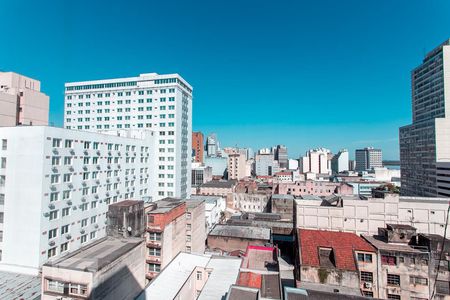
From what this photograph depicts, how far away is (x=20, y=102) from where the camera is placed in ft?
139

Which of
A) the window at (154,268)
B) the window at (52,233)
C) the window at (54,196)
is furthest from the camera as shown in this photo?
the window at (54,196)

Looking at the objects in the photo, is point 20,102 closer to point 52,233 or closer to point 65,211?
point 65,211

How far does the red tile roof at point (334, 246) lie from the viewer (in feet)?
76.6

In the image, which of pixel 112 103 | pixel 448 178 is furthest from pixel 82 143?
pixel 448 178

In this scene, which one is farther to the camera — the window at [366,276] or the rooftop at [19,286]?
the window at [366,276]

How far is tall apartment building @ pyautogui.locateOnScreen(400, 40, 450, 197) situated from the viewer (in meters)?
70.4

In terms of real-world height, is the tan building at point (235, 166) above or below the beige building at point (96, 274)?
above

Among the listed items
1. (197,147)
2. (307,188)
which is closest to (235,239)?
(307,188)

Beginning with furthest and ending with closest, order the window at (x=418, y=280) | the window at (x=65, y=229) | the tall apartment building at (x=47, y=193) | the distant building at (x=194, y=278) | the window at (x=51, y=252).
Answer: the window at (x=65, y=229)
the window at (x=51, y=252)
the tall apartment building at (x=47, y=193)
the window at (x=418, y=280)
the distant building at (x=194, y=278)

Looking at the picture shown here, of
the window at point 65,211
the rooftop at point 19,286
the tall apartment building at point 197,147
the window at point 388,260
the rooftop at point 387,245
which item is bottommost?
the rooftop at point 19,286

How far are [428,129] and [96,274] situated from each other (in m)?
97.0

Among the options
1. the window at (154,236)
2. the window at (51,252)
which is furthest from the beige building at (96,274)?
the window at (51,252)

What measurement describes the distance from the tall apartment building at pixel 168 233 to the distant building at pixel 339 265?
1537 centimetres

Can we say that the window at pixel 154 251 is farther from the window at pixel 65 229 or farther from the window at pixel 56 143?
the window at pixel 56 143
